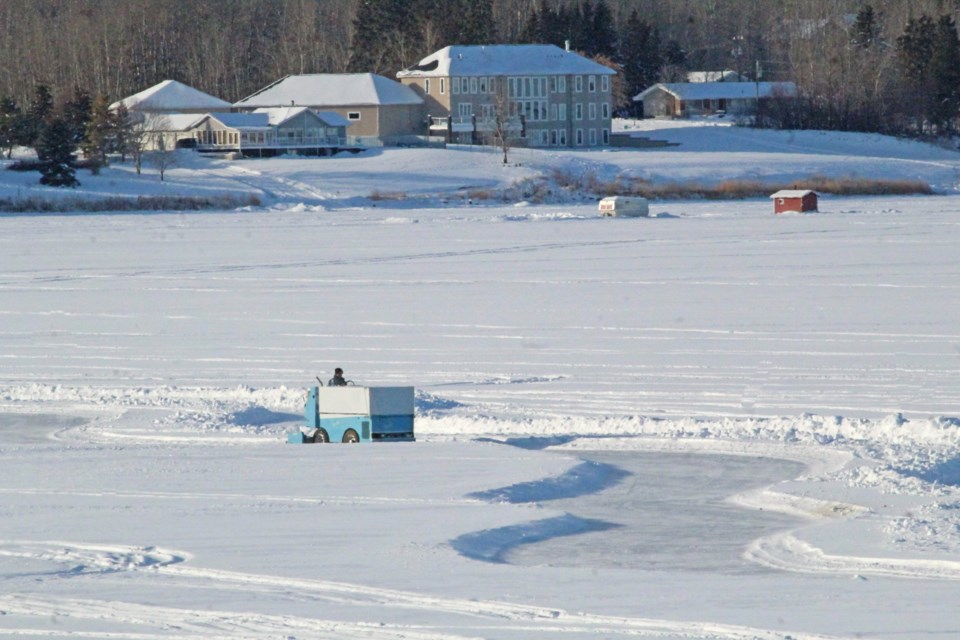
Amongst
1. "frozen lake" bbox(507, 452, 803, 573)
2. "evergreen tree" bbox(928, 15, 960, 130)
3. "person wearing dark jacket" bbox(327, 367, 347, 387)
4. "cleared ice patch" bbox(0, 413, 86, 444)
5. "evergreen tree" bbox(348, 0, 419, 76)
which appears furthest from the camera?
"evergreen tree" bbox(348, 0, 419, 76)

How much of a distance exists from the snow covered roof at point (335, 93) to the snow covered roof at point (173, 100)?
1877 mm

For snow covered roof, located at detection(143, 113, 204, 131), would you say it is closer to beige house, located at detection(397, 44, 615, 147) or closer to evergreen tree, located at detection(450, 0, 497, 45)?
beige house, located at detection(397, 44, 615, 147)

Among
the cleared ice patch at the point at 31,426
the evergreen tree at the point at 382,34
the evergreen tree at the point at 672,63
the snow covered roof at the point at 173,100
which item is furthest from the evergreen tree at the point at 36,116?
the evergreen tree at the point at 672,63

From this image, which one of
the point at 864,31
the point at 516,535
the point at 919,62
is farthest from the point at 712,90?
the point at 516,535

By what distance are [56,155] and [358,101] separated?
23.1m

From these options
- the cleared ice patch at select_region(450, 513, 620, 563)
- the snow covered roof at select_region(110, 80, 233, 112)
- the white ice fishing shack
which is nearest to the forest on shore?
the snow covered roof at select_region(110, 80, 233, 112)

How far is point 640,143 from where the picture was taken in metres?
83.2

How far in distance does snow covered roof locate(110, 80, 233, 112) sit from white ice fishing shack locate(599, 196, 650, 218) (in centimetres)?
3466

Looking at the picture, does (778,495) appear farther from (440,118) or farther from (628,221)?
(440,118)

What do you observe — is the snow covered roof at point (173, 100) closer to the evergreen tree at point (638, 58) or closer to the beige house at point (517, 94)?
the beige house at point (517, 94)

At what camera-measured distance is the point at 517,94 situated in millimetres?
86375

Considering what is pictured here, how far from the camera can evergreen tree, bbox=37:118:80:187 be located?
61.6 metres

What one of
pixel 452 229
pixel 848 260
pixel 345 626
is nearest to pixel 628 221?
pixel 452 229

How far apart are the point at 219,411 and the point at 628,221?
33036mm
